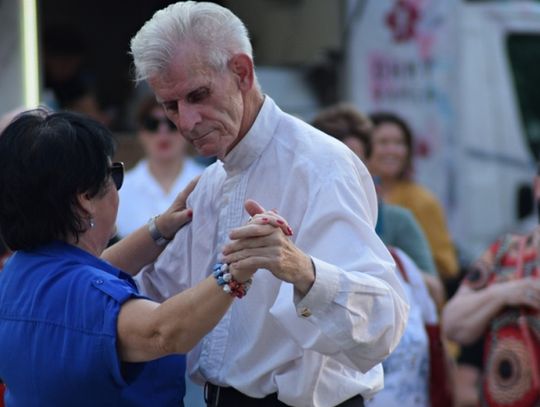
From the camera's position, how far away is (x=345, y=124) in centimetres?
430

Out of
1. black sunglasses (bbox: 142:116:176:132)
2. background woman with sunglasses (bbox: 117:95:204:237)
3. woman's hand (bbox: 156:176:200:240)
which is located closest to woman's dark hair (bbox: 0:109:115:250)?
woman's hand (bbox: 156:176:200:240)

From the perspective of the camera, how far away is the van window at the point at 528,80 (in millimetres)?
6984

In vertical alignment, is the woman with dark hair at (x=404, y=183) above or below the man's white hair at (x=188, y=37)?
below

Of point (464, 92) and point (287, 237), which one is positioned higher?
point (287, 237)

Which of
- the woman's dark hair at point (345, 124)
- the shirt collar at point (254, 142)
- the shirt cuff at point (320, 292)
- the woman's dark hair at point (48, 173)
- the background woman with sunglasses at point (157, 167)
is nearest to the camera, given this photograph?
the shirt cuff at point (320, 292)

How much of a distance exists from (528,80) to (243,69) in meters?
4.69

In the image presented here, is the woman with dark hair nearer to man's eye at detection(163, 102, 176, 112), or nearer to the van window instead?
the van window

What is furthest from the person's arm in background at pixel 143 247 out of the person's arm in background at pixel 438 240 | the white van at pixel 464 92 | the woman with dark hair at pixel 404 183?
the white van at pixel 464 92

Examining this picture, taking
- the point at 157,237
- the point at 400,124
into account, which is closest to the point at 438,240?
the point at 400,124

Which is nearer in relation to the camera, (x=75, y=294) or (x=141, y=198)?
(x=75, y=294)

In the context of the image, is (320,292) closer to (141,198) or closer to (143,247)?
(143,247)

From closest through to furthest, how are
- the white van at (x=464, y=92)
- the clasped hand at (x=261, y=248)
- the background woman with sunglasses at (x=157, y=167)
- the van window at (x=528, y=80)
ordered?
the clasped hand at (x=261, y=248), the background woman with sunglasses at (x=157, y=167), the white van at (x=464, y=92), the van window at (x=528, y=80)

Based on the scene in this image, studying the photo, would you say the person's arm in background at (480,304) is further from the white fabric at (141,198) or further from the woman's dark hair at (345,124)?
the white fabric at (141,198)

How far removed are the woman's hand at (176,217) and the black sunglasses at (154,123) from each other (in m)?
2.77
